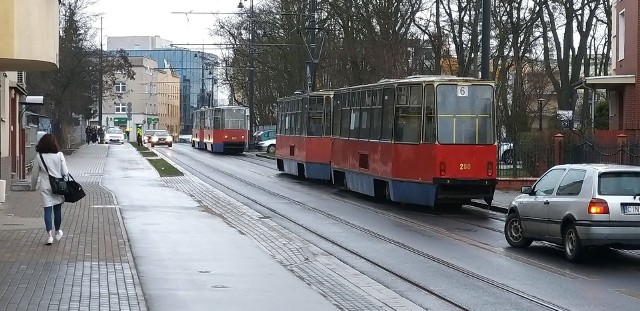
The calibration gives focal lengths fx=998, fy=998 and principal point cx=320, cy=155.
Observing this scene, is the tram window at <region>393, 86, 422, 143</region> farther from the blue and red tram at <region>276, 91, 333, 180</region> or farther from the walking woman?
the walking woman

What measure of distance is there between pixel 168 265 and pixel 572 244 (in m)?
5.90

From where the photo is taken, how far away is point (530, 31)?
1998 inches

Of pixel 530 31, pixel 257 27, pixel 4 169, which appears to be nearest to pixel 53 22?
pixel 4 169

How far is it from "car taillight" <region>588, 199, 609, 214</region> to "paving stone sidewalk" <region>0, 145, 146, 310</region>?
6491 millimetres

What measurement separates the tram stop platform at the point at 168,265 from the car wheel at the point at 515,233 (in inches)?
132

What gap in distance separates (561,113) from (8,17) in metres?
34.5

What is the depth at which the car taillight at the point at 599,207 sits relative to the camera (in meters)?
14.2

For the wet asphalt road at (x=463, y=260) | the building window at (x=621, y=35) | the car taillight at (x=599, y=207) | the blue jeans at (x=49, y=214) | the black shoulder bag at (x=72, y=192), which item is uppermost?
the building window at (x=621, y=35)

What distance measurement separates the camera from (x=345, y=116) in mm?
30438

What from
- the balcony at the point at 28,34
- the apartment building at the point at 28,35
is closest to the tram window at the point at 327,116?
the apartment building at the point at 28,35

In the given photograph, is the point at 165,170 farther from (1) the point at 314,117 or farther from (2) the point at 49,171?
(2) the point at 49,171

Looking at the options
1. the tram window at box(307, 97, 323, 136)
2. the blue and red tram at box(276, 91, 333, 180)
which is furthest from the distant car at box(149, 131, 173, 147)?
the tram window at box(307, 97, 323, 136)

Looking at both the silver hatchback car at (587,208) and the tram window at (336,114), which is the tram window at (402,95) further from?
the silver hatchback car at (587,208)

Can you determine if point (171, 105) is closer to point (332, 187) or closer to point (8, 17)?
point (332, 187)
